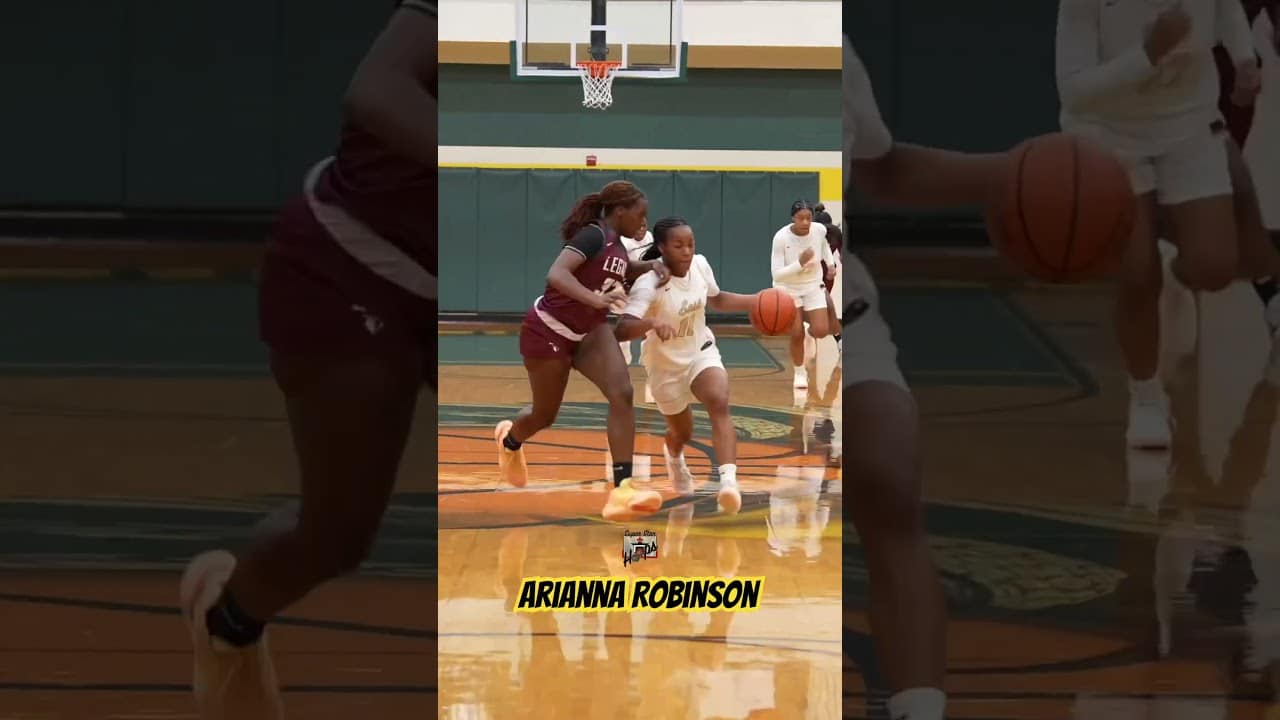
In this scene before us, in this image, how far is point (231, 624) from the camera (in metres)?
2.60

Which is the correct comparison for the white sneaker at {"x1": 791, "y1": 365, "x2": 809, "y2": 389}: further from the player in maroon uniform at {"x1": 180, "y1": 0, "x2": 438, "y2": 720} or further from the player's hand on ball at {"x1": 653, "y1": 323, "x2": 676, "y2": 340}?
the player in maroon uniform at {"x1": 180, "y1": 0, "x2": 438, "y2": 720}

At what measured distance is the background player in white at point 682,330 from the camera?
5.41 metres

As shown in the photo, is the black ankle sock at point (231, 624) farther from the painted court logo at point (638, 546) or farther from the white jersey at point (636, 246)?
the white jersey at point (636, 246)

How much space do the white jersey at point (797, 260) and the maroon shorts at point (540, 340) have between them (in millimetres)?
2732

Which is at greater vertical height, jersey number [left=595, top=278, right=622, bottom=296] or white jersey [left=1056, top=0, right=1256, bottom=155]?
white jersey [left=1056, top=0, right=1256, bottom=155]

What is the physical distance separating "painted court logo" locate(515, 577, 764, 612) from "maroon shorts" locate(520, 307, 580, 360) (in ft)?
3.05

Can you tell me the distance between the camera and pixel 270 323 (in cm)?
256

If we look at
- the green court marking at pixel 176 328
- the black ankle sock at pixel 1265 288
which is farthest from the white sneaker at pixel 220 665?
the black ankle sock at pixel 1265 288

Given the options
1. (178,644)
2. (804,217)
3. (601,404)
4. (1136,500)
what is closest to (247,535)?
(178,644)

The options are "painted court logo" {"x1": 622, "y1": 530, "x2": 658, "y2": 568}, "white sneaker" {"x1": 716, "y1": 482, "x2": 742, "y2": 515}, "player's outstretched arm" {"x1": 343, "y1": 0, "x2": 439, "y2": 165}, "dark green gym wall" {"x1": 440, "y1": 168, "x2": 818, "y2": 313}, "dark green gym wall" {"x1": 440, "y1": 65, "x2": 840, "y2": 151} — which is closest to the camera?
"player's outstretched arm" {"x1": 343, "y1": 0, "x2": 439, "y2": 165}

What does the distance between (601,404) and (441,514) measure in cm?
421

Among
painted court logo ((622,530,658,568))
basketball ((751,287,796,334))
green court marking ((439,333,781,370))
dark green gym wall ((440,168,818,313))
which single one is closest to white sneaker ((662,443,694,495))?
basketball ((751,287,796,334))

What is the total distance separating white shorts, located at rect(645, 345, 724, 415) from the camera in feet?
18.1

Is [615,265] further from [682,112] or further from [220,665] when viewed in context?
[682,112]
